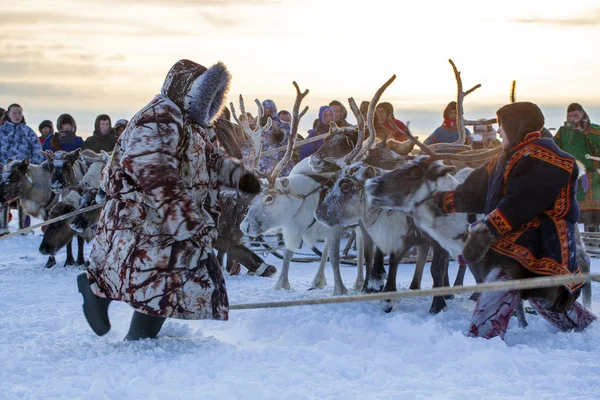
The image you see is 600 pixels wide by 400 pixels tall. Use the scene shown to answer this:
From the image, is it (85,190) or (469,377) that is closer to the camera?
(469,377)

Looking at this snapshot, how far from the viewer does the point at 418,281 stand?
6.24 metres

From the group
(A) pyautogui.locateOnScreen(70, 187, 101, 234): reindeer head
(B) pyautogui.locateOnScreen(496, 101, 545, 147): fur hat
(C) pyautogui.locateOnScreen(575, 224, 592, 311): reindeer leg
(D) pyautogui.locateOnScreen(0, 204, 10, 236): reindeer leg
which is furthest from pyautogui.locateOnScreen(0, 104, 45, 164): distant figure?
(B) pyautogui.locateOnScreen(496, 101, 545, 147): fur hat

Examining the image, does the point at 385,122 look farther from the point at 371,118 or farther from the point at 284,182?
the point at 371,118

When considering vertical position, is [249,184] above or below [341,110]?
below

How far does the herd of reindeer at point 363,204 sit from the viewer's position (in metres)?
5.22

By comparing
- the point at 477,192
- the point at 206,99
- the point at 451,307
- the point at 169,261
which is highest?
the point at 206,99

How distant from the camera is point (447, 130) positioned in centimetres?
901

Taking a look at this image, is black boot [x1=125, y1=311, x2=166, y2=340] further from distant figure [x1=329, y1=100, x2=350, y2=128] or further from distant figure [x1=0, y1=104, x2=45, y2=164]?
distant figure [x1=0, y1=104, x2=45, y2=164]

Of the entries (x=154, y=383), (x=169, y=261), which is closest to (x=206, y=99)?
(x=169, y=261)

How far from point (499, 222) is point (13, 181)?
8198mm

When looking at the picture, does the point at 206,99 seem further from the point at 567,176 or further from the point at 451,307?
the point at 451,307

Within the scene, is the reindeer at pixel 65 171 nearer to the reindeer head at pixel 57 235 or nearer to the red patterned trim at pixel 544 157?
the reindeer head at pixel 57 235

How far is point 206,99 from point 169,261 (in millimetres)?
881

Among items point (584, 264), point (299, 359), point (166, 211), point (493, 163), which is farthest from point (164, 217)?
point (584, 264)
